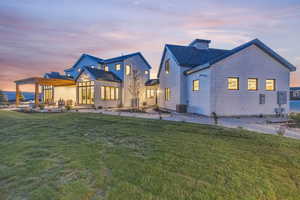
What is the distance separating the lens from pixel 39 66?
28234mm

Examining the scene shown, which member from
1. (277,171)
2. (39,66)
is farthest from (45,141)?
(39,66)

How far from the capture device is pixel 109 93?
17.6 m

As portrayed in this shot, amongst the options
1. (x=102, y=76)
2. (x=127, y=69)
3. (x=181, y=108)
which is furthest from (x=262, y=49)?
(x=102, y=76)

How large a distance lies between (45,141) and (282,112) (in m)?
15.0

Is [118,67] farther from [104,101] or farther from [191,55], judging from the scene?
[191,55]

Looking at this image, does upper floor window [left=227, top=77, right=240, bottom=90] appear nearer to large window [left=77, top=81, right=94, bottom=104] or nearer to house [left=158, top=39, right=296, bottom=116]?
house [left=158, top=39, right=296, bottom=116]

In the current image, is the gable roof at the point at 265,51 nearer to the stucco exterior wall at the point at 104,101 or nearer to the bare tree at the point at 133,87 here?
the bare tree at the point at 133,87

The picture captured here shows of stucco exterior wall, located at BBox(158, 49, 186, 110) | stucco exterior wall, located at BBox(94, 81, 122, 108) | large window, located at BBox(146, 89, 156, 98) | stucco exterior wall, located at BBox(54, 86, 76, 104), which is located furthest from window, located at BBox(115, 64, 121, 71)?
stucco exterior wall, located at BBox(54, 86, 76, 104)

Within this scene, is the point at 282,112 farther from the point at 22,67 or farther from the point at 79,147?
the point at 22,67

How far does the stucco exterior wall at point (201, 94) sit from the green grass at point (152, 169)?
572cm

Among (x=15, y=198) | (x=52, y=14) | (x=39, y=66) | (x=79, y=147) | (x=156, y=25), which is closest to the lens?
(x=15, y=198)

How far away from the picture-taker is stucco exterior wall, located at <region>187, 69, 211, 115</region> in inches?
401

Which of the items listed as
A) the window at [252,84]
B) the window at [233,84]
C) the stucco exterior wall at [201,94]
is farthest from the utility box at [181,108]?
the window at [252,84]

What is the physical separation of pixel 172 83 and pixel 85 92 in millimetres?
10473
